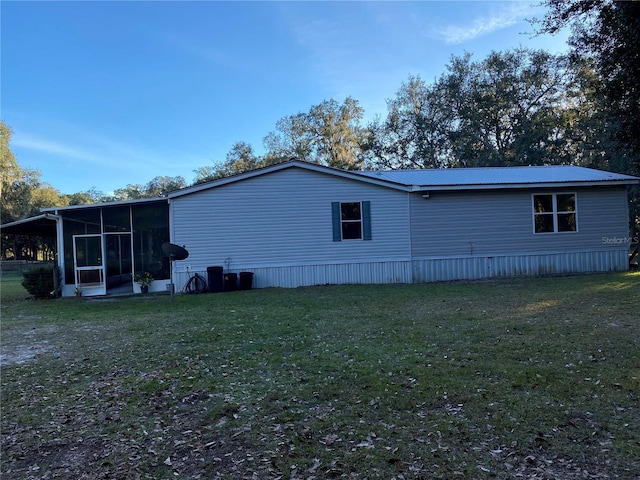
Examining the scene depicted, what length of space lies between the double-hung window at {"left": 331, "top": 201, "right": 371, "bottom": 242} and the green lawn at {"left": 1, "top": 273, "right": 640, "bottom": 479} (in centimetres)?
610

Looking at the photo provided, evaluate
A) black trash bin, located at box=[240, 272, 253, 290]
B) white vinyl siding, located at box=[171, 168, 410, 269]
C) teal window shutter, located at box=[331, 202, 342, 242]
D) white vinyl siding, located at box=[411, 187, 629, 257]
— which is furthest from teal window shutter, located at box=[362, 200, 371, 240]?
black trash bin, located at box=[240, 272, 253, 290]

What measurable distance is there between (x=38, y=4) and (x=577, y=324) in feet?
40.6

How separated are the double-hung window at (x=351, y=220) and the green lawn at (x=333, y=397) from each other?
20.0 feet

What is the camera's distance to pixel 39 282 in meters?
13.2

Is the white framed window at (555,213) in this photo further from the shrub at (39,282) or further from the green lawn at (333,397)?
the shrub at (39,282)

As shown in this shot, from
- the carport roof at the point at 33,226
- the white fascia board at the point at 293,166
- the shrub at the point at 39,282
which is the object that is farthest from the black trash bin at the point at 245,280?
the carport roof at the point at 33,226

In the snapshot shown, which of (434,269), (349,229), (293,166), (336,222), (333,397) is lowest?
(333,397)

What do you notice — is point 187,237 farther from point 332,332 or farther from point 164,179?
point 164,179

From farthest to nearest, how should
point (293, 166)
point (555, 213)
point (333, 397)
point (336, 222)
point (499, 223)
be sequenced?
1. point (555, 213)
2. point (499, 223)
3. point (336, 222)
4. point (293, 166)
5. point (333, 397)

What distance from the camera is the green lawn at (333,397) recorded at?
9.53 feet

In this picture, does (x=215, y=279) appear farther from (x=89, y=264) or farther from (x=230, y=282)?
(x=89, y=264)

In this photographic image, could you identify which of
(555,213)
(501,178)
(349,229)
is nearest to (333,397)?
(349,229)

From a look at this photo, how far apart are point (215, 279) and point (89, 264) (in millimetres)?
4837

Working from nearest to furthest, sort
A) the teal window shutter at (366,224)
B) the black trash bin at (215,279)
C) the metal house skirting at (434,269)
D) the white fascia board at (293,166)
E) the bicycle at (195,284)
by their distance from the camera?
1. the black trash bin at (215,279)
2. the bicycle at (195,284)
3. the white fascia board at (293,166)
4. the metal house skirting at (434,269)
5. the teal window shutter at (366,224)
